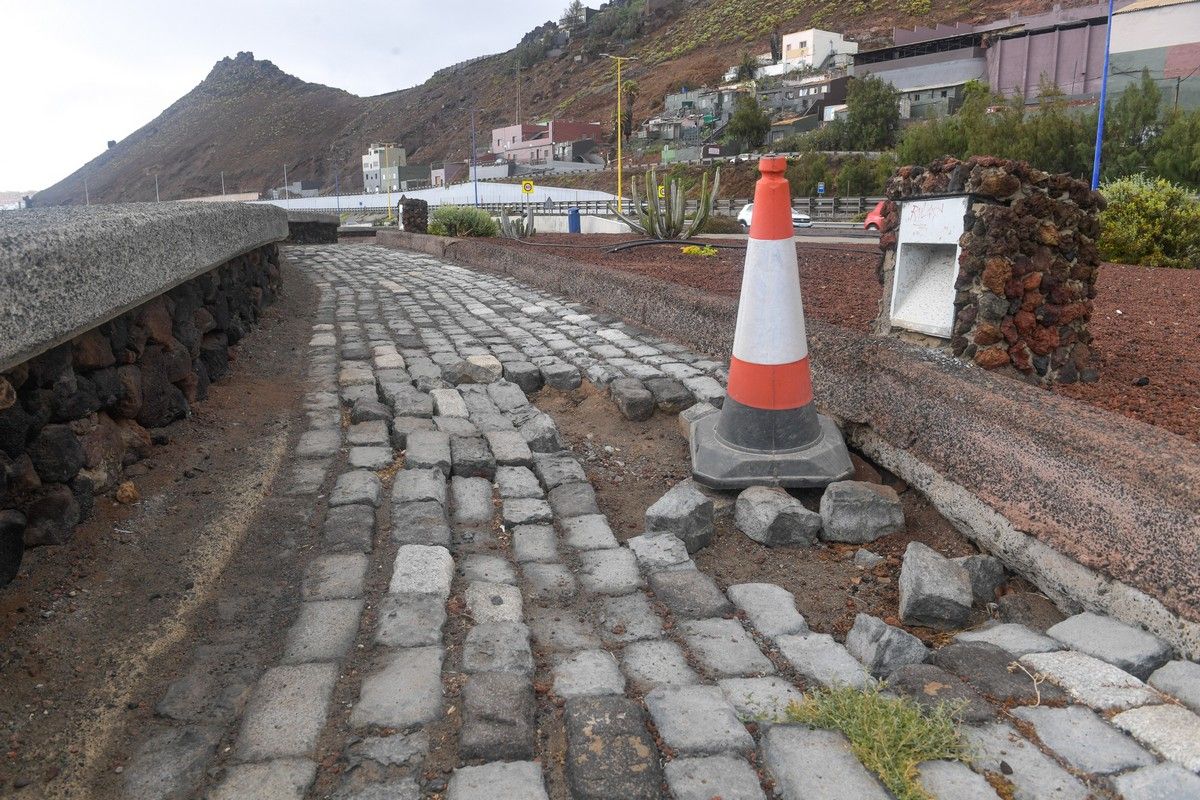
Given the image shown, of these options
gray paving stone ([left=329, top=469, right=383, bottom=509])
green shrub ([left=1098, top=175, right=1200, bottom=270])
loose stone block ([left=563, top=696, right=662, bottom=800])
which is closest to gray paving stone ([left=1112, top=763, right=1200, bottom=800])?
loose stone block ([left=563, top=696, right=662, bottom=800])

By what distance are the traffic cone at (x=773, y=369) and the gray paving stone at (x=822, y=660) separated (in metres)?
1.03

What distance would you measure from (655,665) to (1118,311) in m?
4.44

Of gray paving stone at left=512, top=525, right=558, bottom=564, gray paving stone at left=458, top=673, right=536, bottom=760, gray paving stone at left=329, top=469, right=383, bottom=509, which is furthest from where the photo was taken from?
gray paving stone at left=329, top=469, right=383, bottom=509

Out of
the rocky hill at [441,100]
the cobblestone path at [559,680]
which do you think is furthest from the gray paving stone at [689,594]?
the rocky hill at [441,100]

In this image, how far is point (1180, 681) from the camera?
1958 mm

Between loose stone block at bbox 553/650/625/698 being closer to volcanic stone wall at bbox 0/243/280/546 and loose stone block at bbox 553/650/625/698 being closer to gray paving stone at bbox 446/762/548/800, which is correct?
gray paving stone at bbox 446/762/548/800

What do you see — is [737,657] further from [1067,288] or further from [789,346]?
[1067,288]

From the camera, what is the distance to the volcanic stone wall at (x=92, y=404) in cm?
239

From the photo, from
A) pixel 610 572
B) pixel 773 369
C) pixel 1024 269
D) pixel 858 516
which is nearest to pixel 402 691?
pixel 610 572

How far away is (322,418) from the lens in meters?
4.24

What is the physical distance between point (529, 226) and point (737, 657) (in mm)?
13960

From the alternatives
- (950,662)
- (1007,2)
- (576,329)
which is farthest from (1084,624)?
(1007,2)

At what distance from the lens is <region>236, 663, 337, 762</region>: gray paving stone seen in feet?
6.04

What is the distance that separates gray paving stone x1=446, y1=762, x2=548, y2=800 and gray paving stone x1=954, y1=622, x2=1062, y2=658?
1252 millimetres
